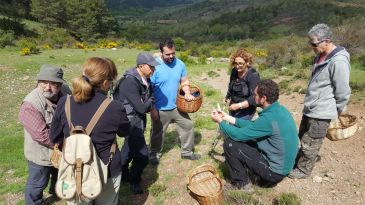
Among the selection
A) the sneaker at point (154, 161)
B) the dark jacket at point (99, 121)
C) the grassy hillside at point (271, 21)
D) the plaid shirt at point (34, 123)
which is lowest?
the grassy hillside at point (271, 21)

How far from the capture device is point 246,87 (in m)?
5.22

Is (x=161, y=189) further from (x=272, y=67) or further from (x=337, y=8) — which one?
(x=337, y=8)

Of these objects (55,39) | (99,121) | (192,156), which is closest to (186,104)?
(192,156)

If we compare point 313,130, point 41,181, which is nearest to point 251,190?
point 313,130

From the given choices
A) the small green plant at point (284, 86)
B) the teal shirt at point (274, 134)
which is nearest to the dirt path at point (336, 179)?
the teal shirt at point (274, 134)

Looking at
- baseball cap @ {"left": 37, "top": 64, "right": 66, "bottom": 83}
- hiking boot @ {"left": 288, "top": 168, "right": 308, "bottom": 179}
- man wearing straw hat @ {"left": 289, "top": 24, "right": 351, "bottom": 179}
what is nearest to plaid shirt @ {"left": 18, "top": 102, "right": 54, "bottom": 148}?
baseball cap @ {"left": 37, "top": 64, "right": 66, "bottom": 83}

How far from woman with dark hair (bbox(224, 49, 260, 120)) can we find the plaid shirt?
2.76 m

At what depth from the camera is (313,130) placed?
15.1 feet

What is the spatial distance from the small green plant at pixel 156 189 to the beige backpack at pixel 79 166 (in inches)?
81.7

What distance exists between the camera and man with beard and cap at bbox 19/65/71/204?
371 cm

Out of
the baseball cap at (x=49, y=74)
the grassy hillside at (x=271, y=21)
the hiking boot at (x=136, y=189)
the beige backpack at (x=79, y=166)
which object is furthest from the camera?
the grassy hillside at (x=271, y=21)

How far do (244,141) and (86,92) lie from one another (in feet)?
8.07

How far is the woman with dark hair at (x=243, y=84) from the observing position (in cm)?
509

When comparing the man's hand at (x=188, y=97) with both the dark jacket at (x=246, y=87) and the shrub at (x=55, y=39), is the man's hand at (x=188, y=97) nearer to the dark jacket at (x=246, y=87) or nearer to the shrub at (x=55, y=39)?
the dark jacket at (x=246, y=87)
